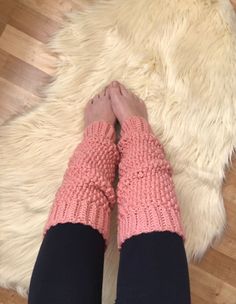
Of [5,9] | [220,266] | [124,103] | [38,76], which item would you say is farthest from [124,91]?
Result: [220,266]

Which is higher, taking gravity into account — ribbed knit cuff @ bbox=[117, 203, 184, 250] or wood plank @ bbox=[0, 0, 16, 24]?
wood plank @ bbox=[0, 0, 16, 24]

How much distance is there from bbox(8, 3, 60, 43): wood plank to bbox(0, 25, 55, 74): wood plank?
12mm

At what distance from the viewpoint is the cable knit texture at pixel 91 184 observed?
30.0 inches

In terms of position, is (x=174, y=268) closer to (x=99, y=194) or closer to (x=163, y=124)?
(x=99, y=194)

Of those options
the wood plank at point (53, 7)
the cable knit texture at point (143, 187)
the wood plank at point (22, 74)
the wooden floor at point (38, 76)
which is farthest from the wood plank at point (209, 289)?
the wood plank at point (53, 7)

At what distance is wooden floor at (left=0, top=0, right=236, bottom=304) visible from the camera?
0.98 metres

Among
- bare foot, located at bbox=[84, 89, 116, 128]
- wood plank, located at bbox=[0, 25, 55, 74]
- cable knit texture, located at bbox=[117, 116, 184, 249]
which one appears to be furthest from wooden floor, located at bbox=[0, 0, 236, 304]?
cable knit texture, located at bbox=[117, 116, 184, 249]

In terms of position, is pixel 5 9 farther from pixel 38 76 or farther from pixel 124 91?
pixel 124 91

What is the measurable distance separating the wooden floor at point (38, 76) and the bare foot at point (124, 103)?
0.17 m

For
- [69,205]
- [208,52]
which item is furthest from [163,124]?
[69,205]

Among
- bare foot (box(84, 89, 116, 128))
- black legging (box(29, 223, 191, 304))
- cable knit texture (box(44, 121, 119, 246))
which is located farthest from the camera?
bare foot (box(84, 89, 116, 128))

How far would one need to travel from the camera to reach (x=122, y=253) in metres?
0.73

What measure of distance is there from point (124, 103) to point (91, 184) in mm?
245

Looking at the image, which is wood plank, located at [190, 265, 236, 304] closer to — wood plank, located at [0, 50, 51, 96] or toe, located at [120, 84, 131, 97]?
toe, located at [120, 84, 131, 97]
